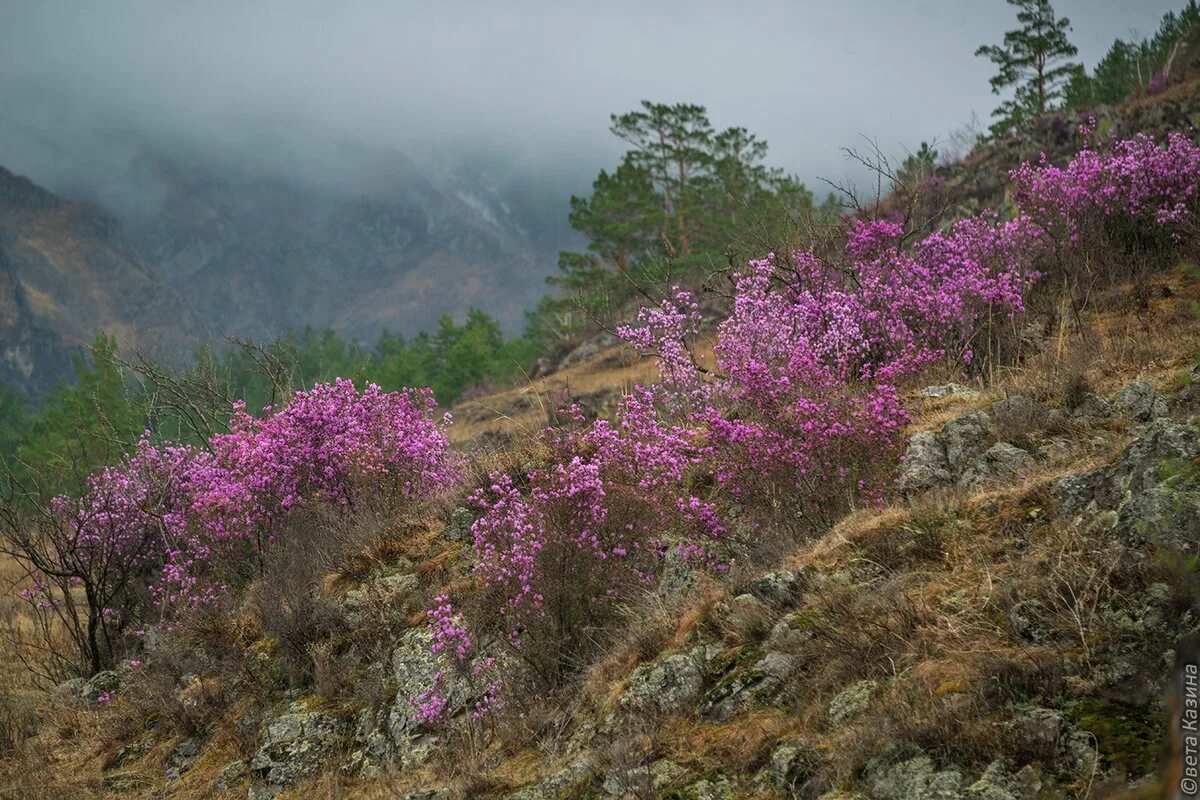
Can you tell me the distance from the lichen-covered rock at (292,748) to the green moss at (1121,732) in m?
5.79

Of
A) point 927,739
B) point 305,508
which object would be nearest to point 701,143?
point 305,508

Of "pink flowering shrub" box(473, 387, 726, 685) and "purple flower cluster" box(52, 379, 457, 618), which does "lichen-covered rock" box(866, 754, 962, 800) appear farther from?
"purple flower cluster" box(52, 379, 457, 618)

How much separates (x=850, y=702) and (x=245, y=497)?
27.8ft

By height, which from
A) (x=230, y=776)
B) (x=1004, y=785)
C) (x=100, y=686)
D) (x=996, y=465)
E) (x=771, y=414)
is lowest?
(x=230, y=776)

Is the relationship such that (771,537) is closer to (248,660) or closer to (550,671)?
(550,671)

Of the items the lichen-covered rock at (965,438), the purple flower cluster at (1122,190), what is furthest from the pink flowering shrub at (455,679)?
the purple flower cluster at (1122,190)

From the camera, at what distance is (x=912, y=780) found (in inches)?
145

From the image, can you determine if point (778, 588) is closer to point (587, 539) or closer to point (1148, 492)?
point (1148, 492)

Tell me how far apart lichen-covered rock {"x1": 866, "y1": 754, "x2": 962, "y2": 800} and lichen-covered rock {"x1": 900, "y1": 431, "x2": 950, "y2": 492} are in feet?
9.82

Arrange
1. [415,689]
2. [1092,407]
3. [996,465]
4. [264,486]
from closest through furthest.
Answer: [996,465], [1092,407], [415,689], [264,486]

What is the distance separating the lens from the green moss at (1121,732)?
3.34 metres

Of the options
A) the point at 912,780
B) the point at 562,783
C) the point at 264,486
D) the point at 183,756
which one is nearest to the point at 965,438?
the point at 912,780

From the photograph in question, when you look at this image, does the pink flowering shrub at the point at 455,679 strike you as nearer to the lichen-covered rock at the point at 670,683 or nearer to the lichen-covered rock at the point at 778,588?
the lichen-covered rock at the point at 670,683

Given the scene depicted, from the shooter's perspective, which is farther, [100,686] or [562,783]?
[100,686]
